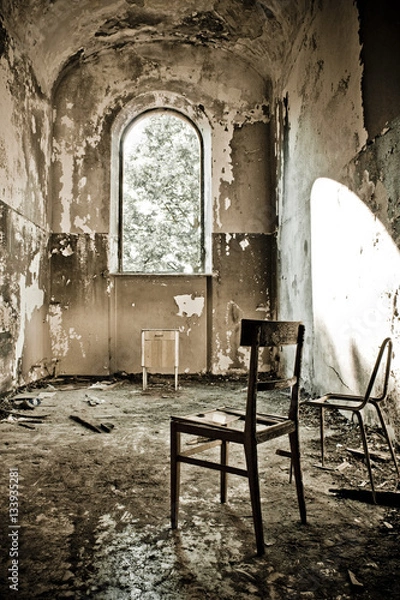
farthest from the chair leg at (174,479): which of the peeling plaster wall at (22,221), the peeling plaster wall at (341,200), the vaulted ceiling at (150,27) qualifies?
the vaulted ceiling at (150,27)

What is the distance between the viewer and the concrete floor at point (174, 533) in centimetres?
154

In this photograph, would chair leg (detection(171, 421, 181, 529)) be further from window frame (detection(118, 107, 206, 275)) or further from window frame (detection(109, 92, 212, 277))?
window frame (detection(118, 107, 206, 275))

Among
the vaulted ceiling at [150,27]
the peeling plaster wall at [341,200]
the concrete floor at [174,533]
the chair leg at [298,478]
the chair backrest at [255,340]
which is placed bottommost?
the concrete floor at [174,533]

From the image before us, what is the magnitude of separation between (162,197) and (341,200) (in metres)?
3.43

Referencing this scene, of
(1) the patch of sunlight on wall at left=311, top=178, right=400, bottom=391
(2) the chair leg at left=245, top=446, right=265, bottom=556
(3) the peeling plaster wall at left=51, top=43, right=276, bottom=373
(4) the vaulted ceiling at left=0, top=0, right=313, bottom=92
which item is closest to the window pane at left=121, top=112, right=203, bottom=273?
(3) the peeling plaster wall at left=51, top=43, right=276, bottom=373

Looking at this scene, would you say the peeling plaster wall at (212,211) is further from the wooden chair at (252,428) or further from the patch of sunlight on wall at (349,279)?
the wooden chair at (252,428)

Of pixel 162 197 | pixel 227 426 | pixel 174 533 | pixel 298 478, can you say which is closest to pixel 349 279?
pixel 298 478

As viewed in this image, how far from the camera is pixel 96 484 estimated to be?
2.49m

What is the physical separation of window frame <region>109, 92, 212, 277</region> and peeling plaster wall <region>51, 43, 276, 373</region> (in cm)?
9

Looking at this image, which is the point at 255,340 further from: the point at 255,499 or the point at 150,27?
the point at 150,27

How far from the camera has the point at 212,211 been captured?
6.48 metres

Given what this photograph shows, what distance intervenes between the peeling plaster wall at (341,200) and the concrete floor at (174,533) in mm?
934

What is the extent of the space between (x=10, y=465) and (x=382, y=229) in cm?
311

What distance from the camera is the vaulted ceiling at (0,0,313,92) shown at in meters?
5.33
